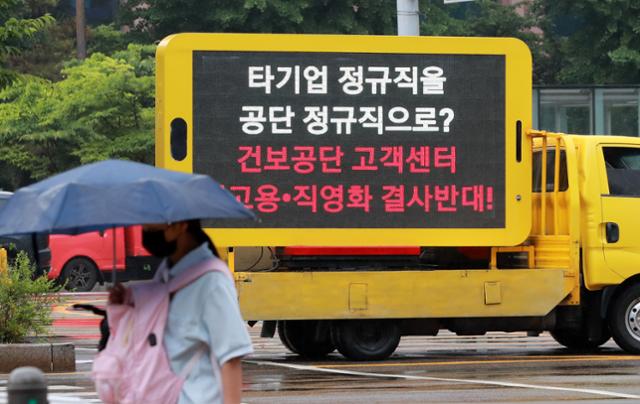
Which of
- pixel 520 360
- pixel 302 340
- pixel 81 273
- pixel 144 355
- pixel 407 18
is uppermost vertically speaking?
pixel 407 18

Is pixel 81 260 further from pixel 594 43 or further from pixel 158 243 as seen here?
pixel 158 243

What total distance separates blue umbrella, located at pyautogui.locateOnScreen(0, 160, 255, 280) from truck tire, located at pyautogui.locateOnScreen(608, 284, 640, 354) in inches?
448

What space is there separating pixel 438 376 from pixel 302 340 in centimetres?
244

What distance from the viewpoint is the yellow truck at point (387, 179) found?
15375mm

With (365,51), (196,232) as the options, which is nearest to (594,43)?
(365,51)

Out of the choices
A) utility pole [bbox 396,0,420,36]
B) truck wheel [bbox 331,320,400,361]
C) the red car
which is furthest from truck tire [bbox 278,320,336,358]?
the red car

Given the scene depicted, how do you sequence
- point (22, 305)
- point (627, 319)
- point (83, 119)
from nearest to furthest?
point (22, 305) < point (627, 319) < point (83, 119)

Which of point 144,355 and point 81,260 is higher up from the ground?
point 144,355

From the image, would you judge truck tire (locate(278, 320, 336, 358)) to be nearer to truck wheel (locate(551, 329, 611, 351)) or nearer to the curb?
the curb

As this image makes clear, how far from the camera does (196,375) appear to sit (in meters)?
5.35

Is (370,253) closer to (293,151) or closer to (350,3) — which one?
(293,151)

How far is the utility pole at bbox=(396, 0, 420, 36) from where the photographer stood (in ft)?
68.4

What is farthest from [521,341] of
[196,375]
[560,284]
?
[196,375]

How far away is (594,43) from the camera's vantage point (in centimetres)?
4925
